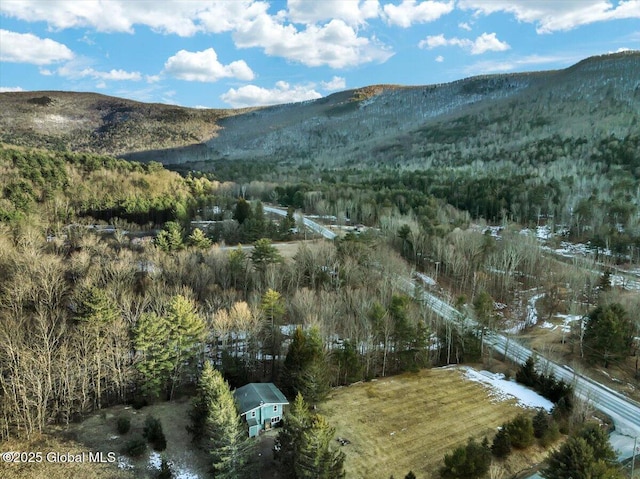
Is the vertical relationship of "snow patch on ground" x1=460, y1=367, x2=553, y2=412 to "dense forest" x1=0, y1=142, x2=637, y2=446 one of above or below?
below

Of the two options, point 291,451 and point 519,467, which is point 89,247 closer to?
point 291,451

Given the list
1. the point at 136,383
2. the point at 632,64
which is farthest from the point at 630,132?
the point at 136,383

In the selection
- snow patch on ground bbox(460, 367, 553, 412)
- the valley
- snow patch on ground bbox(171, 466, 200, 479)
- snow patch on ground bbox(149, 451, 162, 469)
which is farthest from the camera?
snow patch on ground bbox(460, 367, 553, 412)

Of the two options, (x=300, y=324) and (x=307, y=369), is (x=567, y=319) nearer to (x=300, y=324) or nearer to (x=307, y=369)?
(x=300, y=324)

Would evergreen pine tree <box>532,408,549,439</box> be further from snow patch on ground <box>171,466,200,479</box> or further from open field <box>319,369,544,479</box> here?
snow patch on ground <box>171,466,200,479</box>

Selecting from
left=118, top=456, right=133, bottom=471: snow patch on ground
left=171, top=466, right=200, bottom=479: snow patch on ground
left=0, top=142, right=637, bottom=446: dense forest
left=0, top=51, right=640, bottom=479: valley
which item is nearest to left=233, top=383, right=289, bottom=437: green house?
left=0, top=51, right=640, bottom=479: valley

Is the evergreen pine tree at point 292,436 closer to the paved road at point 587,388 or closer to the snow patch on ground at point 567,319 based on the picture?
the paved road at point 587,388
